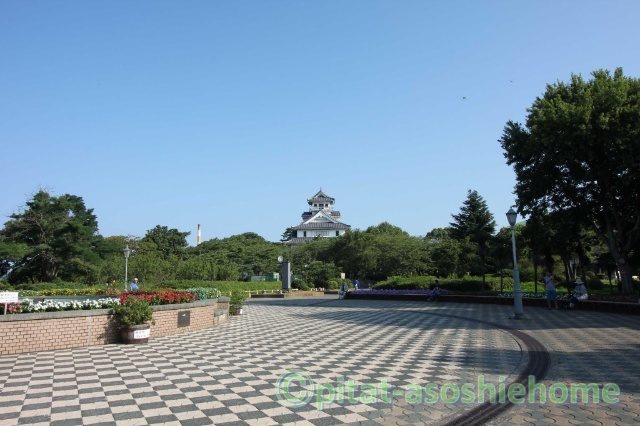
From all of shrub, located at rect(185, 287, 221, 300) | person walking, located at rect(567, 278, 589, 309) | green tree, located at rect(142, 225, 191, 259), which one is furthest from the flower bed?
green tree, located at rect(142, 225, 191, 259)

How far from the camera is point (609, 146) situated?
63.6 feet

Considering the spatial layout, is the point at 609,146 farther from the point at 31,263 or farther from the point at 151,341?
the point at 31,263

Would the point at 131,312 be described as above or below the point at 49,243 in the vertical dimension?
below

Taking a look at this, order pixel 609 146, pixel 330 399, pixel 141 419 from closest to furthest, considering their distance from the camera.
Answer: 1. pixel 141 419
2. pixel 330 399
3. pixel 609 146

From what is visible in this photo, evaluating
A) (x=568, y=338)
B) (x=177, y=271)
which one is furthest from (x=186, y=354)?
(x=177, y=271)

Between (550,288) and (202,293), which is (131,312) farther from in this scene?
(550,288)

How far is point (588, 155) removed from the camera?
20047 millimetres

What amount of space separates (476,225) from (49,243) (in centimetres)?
3279

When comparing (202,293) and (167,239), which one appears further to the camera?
(167,239)

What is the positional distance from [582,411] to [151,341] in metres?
9.77

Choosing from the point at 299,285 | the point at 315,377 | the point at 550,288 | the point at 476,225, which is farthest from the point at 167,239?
the point at 315,377

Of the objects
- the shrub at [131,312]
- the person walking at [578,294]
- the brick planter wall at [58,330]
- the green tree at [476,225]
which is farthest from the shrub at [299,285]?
the shrub at [131,312]

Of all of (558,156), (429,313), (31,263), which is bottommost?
(429,313)

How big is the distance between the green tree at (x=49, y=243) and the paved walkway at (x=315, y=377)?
28.3 metres
